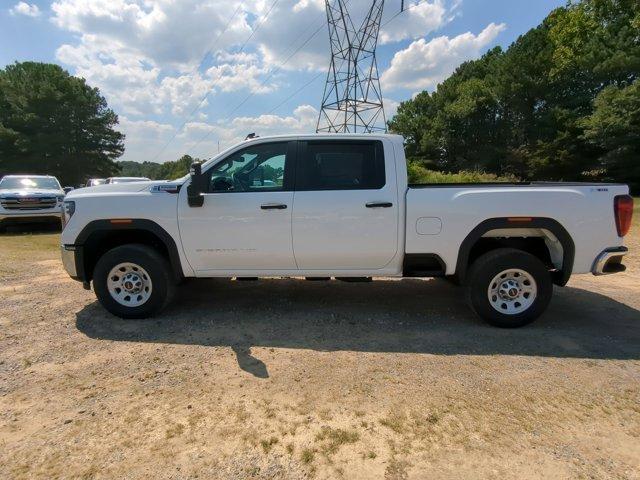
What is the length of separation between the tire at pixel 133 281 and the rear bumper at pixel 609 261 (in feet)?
14.7

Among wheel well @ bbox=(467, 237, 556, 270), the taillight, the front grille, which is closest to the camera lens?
the taillight

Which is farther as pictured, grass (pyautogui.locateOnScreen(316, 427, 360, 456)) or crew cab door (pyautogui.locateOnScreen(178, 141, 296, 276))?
crew cab door (pyautogui.locateOnScreen(178, 141, 296, 276))

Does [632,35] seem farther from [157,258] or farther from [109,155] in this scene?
[109,155]

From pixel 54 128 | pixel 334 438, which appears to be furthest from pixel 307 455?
pixel 54 128

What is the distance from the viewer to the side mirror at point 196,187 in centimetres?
432

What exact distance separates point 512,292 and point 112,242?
4517mm

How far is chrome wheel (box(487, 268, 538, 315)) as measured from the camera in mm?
4441

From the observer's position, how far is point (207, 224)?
4535 millimetres

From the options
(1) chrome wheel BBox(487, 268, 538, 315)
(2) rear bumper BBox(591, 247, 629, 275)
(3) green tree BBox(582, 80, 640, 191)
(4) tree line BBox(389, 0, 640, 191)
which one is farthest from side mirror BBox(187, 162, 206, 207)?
(3) green tree BBox(582, 80, 640, 191)

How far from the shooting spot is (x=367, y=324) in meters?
4.64

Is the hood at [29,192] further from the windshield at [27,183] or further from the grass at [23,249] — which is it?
the grass at [23,249]

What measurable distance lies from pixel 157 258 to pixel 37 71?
51.4 m

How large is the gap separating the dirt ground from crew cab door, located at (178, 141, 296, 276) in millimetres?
703

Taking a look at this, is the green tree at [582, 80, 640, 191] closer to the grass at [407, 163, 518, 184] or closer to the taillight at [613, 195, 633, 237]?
the grass at [407, 163, 518, 184]
